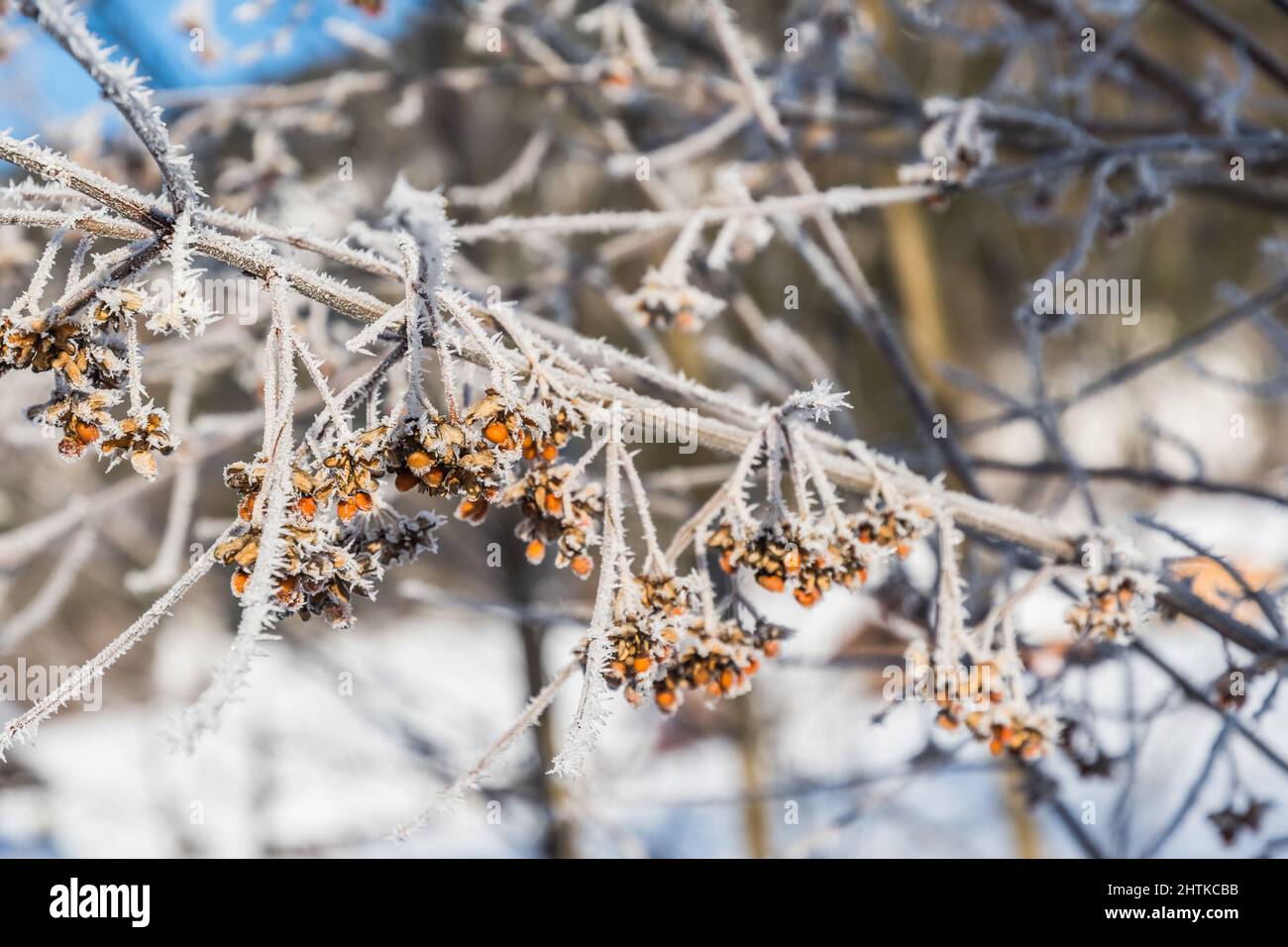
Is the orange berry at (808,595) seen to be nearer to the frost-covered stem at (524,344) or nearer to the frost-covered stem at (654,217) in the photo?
the frost-covered stem at (524,344)

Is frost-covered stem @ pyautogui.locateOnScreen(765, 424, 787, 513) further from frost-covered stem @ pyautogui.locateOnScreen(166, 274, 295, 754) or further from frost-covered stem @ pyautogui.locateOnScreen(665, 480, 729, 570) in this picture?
frost-covered stem @ pyautogui.locateOnScreen(166, 274, 295, 754)

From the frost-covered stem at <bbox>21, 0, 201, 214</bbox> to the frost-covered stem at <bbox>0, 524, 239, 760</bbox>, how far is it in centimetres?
37

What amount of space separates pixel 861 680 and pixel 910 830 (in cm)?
98

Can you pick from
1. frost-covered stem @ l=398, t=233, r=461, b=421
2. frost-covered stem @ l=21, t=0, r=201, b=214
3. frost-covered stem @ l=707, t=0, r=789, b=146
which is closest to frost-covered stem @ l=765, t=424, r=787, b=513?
frost-covered stem @ l=398, t=233, r=461, b=421

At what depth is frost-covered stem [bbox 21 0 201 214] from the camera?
0.73 m

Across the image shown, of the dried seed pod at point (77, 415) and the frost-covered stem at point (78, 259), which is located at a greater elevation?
the frost-covered stem at point (78, 259)

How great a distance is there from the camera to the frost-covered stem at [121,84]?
0.73 metres

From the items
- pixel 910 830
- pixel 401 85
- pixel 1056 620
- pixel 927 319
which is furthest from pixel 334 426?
pixel 1056 620

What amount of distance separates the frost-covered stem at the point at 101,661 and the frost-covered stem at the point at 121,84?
14.7 inches

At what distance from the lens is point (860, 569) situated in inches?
45.2

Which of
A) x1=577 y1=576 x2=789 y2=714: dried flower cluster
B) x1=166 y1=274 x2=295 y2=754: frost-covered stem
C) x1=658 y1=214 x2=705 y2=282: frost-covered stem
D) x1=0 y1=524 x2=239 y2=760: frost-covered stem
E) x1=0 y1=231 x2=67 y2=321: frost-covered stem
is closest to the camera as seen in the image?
x1=166 y1=274 x2=295 y2=754: frost-covered stem

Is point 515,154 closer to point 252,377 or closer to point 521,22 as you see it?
point 521,22

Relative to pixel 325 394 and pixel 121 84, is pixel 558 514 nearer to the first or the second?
pixel 325 394

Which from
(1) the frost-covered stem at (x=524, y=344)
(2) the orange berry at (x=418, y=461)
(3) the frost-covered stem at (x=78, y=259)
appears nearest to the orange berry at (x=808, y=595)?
(1) the frost-covered stem at (x=524, y=344)
